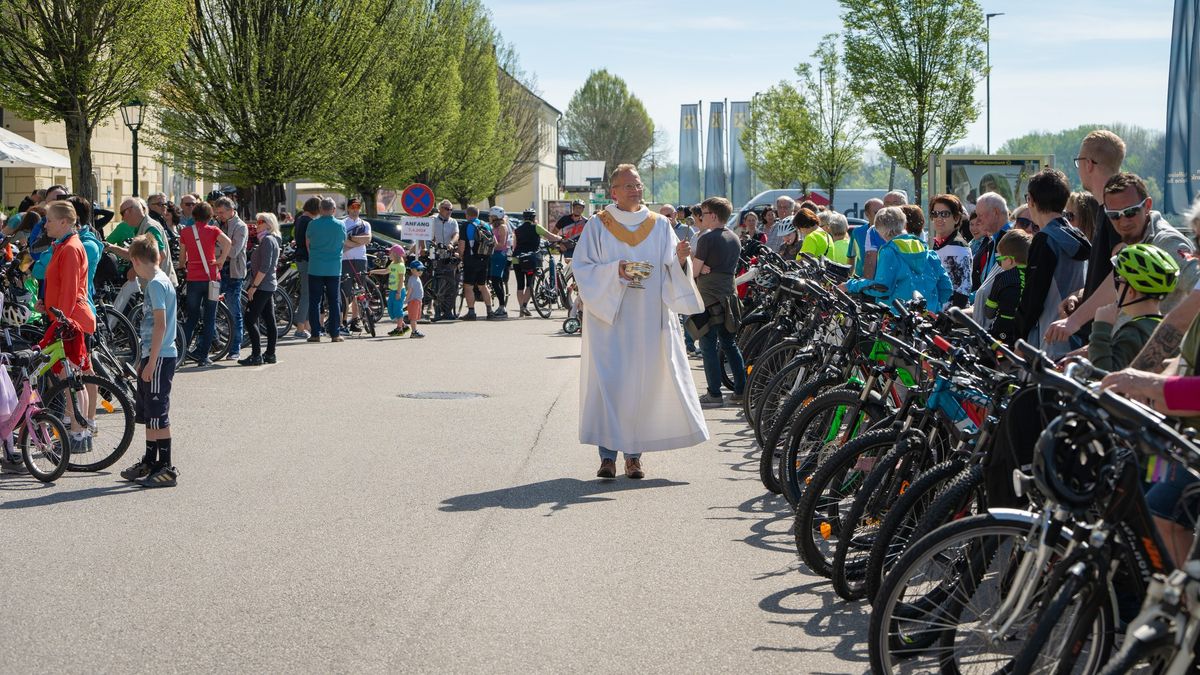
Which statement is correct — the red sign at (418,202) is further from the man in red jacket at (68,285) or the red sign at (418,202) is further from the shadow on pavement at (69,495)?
the shadow on pavement at (69,495)

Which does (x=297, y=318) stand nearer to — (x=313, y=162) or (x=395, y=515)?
(x=313, y=162)

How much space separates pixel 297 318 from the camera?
21141 mm

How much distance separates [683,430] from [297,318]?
492 inches

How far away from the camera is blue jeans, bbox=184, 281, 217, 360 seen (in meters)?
16.2

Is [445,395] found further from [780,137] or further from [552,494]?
[780,137]

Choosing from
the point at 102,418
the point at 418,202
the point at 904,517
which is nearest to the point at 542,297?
the point at 418,202

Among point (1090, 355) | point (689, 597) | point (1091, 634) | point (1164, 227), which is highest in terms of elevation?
point (1164, 227)

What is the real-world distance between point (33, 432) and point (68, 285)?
1198 millimetres

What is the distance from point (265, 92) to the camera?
101 ft

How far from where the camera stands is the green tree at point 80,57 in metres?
22.9

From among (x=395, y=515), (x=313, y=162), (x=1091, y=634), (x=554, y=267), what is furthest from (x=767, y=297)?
(x=313, y=162)

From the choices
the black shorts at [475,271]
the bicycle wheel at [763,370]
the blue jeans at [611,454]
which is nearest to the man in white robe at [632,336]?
the blue jeans at [611,454]

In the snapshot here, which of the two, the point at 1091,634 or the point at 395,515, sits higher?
the point at 1091,634

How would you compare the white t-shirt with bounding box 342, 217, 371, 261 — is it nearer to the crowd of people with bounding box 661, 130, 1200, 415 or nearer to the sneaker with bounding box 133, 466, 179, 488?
the crowd of people with bounding box 661, 130, 1200, 415
